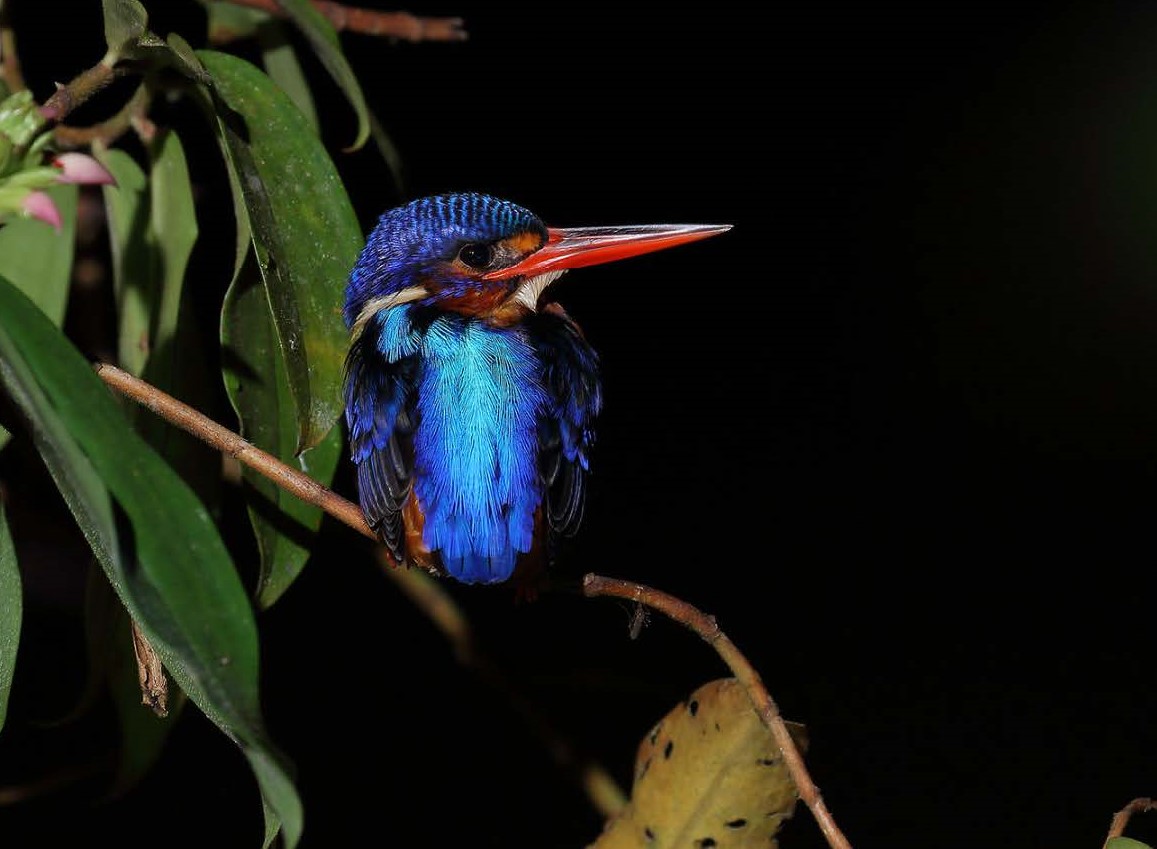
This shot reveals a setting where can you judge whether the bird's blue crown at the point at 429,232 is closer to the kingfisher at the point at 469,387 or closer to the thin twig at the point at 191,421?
the kingfisher at the point at 469,387

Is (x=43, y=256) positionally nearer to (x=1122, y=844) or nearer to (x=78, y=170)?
(x=78, y=170)

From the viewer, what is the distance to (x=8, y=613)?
1053 millimetres

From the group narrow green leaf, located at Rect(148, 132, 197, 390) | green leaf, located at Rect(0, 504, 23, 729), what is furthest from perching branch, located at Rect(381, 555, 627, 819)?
green leaf, located at Rect(0, 504, 23, 729)

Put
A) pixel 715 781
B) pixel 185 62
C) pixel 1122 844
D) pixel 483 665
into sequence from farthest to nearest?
pixel 483 665 → pixel 715 781 → pixel 185 62 → pixel 1122 844

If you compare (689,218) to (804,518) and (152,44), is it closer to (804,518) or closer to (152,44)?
(804,518)

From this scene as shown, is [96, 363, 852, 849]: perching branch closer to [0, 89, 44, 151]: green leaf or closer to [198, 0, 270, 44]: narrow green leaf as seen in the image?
[0, 89, 44, 151]: green leaf

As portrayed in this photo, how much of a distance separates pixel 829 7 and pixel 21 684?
1.77 m

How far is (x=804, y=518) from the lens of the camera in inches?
108

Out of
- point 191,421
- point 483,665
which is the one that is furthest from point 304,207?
point 483,665

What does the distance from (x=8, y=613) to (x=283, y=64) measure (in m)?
0.76

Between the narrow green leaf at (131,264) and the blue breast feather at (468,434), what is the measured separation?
0.70ft

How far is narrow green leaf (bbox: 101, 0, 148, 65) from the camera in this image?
1080mm

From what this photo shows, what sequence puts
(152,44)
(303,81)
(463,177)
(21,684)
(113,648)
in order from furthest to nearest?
(463,177) < (21,684) < (303,81) < (113,648) < (152,44)

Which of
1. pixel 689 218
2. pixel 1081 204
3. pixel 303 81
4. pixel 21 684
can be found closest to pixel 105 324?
pixel 303 81
